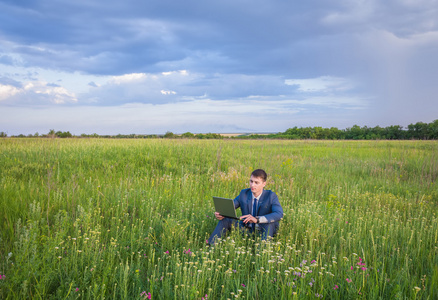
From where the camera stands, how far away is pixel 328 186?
10188 millimetres

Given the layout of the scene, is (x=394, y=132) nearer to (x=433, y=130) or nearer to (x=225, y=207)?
(x=433, y=130)

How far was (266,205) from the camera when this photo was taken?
16.8ft

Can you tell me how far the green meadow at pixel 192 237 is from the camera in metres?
3.47

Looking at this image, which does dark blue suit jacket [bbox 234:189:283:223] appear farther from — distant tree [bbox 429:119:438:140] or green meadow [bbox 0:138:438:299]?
distant tree [bbox 429:119:438:140]

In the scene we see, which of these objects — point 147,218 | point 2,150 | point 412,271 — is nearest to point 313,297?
point 412,271

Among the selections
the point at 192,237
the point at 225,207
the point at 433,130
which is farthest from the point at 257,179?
the point at 433,130

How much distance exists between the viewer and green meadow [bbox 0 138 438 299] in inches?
137

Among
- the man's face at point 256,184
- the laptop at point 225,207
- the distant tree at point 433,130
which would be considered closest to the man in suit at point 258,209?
the man's face at point 256,184

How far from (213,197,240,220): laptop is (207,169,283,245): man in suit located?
0.54 feet

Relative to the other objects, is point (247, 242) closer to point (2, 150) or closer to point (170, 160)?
point (170, 160)

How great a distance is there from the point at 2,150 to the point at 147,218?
10.6 m

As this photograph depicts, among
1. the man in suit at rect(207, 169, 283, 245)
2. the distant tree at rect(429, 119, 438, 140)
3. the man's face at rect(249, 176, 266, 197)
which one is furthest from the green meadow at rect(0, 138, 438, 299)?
the distant tree at rect(429, 119, 438, 140)

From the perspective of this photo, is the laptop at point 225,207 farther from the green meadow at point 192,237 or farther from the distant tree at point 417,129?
the distant tree at point 417,129

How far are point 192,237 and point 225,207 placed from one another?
99 centimetres
